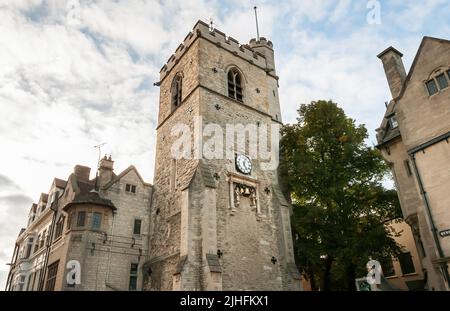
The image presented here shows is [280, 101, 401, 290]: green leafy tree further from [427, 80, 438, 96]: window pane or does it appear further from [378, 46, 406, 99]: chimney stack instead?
[427, 80, 438, 96]: window pane

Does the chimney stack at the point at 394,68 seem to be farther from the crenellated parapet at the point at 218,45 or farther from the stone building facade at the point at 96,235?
the stone building facade at the point at 96,235

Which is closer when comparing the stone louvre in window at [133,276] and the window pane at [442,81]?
the window pane at [442,81]

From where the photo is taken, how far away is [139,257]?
2141 centimetres

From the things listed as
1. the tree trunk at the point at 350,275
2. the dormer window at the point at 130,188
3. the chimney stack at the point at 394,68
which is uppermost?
the chimney stack at the point at 394,68


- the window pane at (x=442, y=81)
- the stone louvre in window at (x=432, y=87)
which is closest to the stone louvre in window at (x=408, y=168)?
the stone louvre in window at (x=432, y=87)

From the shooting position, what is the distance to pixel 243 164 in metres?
21.5

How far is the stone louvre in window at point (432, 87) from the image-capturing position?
16266 millimetres

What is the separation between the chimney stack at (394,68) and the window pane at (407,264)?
1430 cm

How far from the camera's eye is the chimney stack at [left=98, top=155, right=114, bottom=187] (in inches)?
895

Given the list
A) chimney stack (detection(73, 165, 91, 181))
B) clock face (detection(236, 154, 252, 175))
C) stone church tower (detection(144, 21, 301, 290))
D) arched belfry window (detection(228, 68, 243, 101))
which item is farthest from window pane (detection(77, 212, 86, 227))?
arched belfry window (detection(228, 68, 243, 101))

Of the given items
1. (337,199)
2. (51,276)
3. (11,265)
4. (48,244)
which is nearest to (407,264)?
(337,199)

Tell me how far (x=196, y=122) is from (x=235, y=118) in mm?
3271
